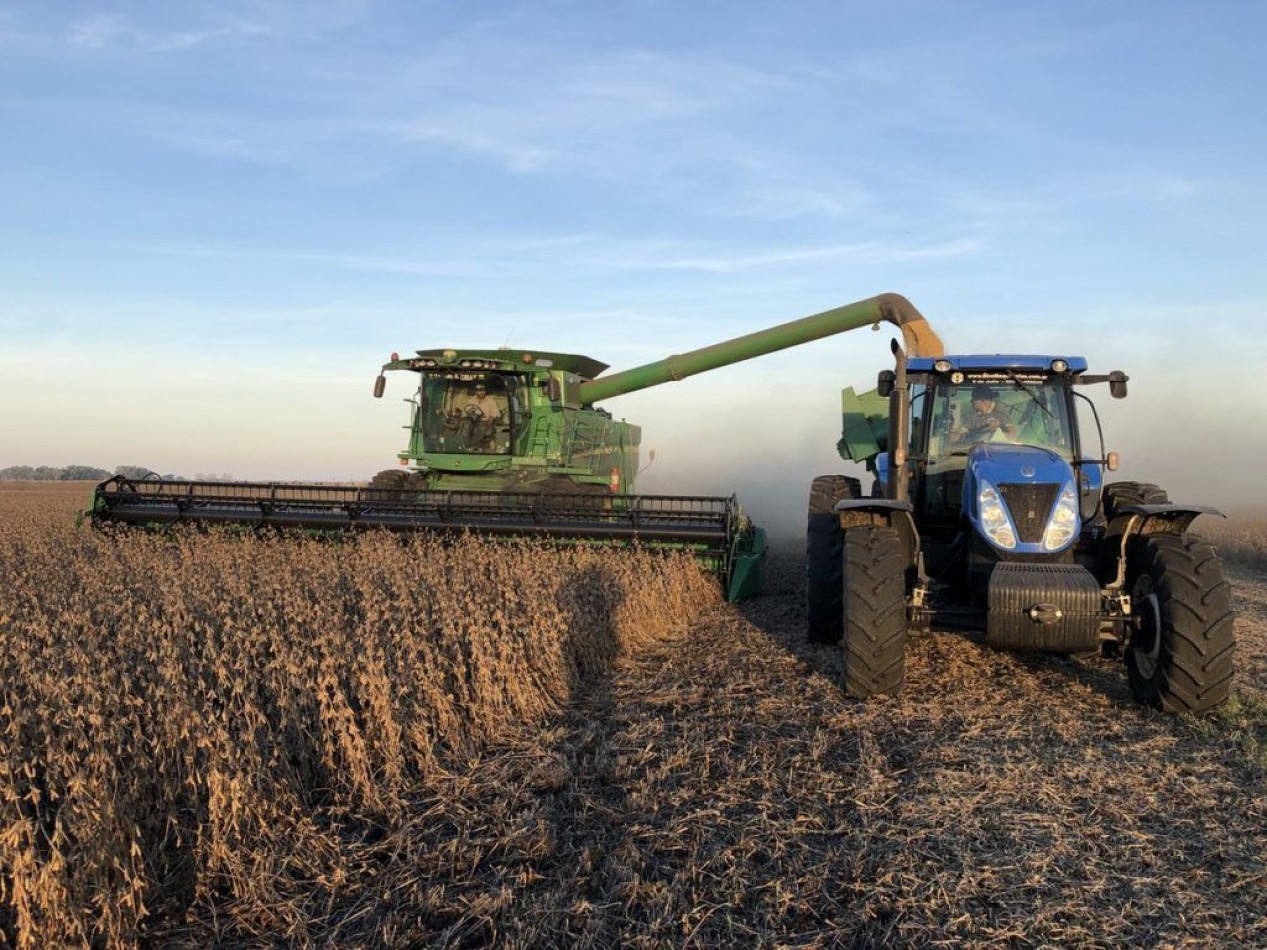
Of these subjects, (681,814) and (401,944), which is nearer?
(401,944)

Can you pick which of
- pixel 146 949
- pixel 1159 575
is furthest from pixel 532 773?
pixel 1159 575

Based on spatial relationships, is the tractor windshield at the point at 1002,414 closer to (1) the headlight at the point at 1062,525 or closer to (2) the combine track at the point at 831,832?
(1) the headlight at the point at 1062,525

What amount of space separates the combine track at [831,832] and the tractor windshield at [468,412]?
6492mm

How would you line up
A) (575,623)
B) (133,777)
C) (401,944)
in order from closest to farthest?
(401,944) → (133,777) → (575,623)

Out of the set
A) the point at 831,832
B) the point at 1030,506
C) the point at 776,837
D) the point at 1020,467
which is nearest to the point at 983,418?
the point at 1020,467

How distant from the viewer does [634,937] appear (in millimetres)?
2682

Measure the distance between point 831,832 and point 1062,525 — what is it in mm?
3077

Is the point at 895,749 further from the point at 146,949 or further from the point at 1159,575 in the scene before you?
the point at 146,949

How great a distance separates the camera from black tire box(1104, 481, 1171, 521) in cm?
673

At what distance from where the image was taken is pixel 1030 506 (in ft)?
18.6

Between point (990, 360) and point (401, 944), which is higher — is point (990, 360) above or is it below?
above

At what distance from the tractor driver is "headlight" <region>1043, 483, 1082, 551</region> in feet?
3.32

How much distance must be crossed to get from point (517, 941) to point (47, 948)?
123 cm

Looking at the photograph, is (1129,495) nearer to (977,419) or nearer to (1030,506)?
(977,419)
